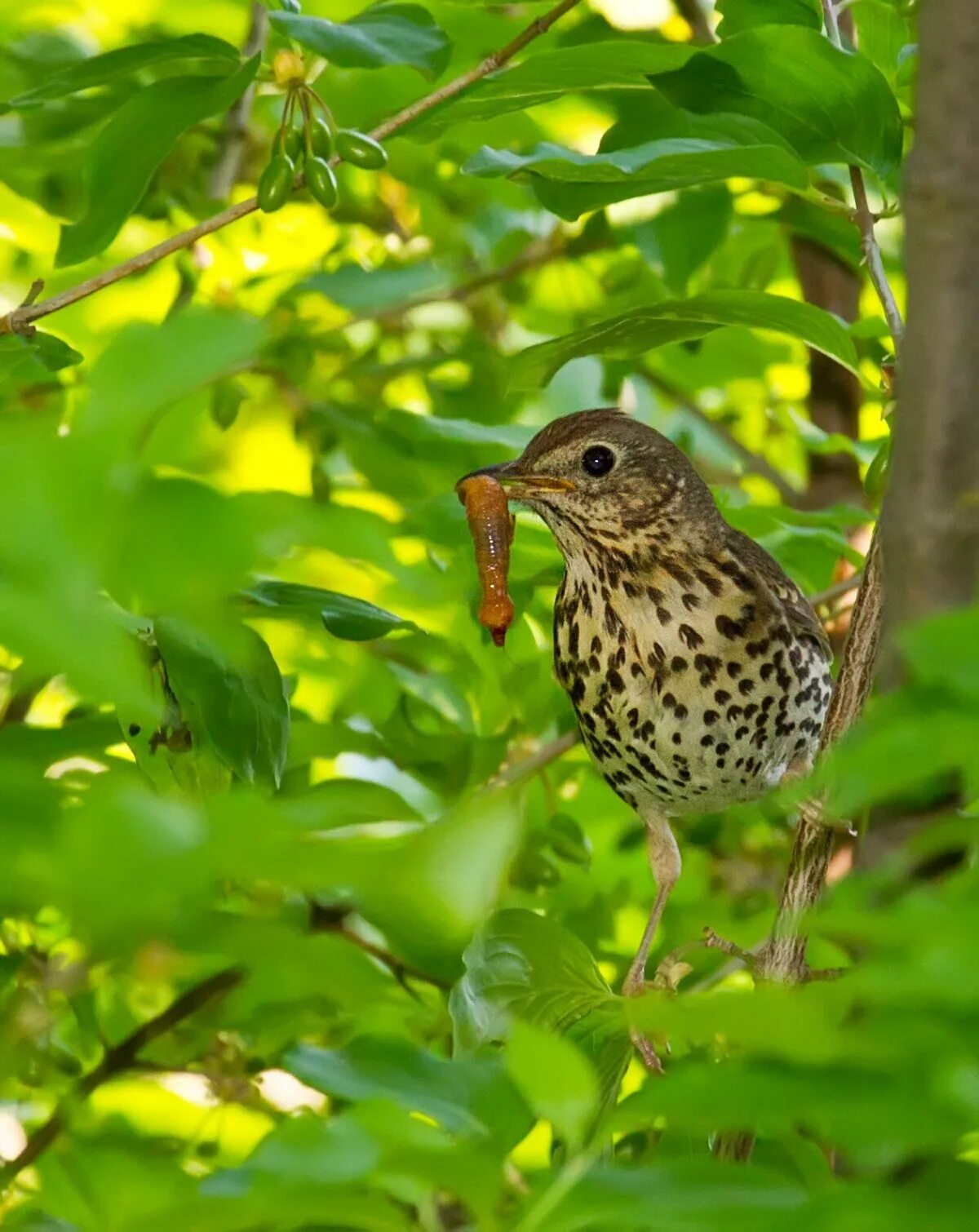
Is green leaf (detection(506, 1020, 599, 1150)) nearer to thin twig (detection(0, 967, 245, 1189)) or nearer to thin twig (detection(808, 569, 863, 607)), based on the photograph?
thin twig (detection(0, 967, 245, 1189))

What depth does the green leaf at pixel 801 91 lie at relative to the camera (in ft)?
7.08

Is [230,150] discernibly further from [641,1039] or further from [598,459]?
[641,1039]

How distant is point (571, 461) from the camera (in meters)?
3.29

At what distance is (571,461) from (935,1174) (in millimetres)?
2294

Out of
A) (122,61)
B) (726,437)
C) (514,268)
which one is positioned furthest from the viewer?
(726,437)

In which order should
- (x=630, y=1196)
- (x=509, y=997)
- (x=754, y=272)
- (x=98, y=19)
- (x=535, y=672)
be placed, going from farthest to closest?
(x=98, y=19) → (x=754, y=272) → (x=535, y=672) → (x=509, y=997) → (x=630, y=1196)

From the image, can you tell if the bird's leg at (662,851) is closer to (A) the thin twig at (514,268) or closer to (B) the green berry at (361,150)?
(A) the thin twig at (514,268)

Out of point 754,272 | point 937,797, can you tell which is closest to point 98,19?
point 754,272

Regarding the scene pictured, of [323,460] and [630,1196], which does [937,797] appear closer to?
[630,1196]

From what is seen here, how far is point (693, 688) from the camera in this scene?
3102 millimetres

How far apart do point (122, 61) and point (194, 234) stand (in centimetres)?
28

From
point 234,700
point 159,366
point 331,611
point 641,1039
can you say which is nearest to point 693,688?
point 641,1039

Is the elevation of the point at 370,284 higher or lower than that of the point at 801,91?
lower

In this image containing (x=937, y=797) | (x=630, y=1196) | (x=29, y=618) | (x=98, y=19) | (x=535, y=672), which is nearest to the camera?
(x=29, y=618)
